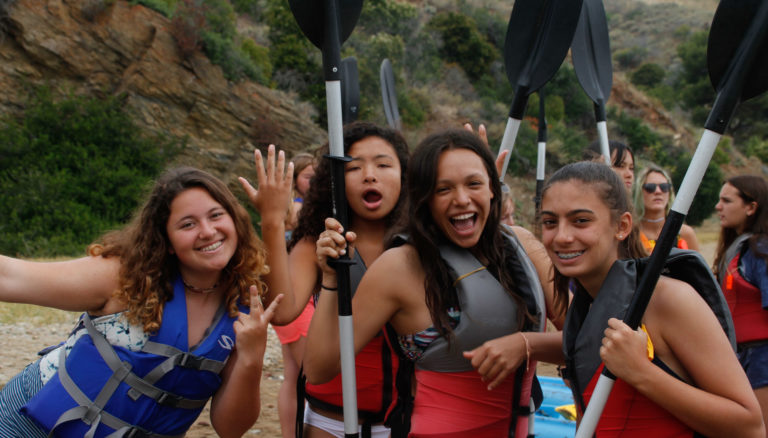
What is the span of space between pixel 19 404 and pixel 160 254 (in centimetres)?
70

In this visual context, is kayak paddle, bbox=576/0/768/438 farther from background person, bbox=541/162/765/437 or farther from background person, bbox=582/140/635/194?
background person, bbox=582/140/635/194

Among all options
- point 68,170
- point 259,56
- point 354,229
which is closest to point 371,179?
point 354,229

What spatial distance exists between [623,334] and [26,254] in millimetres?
12798

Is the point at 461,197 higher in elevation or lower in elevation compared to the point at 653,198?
higher

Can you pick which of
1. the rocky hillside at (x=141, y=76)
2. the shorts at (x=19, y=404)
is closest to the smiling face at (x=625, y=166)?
the shorts at (x=19, y=404)

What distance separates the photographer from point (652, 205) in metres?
4.23

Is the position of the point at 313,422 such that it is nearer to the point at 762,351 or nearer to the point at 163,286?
the point at 163,286

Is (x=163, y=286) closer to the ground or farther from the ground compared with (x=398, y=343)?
farther from the ground

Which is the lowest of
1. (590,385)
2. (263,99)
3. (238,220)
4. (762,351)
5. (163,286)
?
(762,351)

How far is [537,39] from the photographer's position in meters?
2.59

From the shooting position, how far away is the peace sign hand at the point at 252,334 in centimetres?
A: 213

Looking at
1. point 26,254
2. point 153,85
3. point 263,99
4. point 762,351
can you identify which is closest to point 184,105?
point 153,85

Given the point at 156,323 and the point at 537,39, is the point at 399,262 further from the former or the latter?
the point at 537,39

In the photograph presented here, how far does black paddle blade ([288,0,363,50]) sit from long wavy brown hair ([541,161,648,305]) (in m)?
0.95
